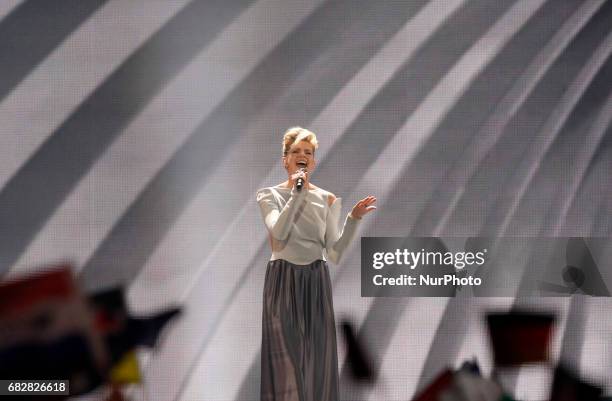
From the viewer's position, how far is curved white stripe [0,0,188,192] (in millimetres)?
4625

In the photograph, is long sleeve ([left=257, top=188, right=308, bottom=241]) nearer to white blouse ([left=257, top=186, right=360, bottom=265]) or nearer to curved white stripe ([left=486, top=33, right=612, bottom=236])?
white blouse ([left=257, top=186, right=360, bottom=265])

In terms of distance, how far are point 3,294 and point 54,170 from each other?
78cm

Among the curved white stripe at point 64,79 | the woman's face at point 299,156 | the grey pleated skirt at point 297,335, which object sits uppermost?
the curved white stripe at point 64,79

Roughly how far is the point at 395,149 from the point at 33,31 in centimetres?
225

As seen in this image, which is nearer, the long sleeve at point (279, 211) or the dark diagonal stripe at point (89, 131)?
the long sleeve at point (279, 211)

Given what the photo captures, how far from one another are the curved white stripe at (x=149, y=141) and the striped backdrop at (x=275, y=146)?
0.5 inches

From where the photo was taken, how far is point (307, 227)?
4.11 m

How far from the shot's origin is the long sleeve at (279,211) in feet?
12.5

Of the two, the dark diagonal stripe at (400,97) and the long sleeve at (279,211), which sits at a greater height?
the dark diagonal stripe at (400,97)

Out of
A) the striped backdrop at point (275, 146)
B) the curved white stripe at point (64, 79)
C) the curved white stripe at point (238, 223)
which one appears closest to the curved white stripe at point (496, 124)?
the striped backdrop at point (275, 146)

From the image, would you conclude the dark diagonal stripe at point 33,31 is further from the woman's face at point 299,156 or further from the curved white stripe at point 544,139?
the curved white stripe at point 544,139

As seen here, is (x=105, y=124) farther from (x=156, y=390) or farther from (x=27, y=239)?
(x=156, y=390)

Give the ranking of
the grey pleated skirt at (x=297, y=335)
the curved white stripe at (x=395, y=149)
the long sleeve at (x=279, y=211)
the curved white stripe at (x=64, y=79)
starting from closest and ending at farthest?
the long sleeve at (x=279, y=211) < the grey pleated skirt at (x=297, y=335) < the curved white stripe at (x=395, y=149) < the curved white stripe at (x=64, y=79)

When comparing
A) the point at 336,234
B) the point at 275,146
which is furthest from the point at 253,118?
the point at 336,234
